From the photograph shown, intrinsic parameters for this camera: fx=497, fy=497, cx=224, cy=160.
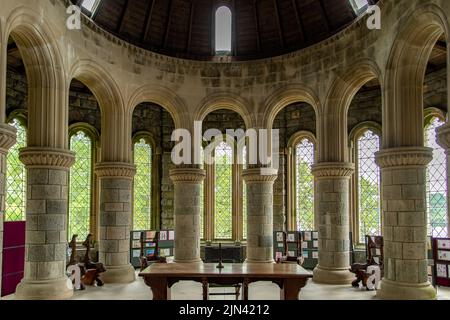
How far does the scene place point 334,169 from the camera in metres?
12.6

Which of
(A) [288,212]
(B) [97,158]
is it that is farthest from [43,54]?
(A) [288,212]

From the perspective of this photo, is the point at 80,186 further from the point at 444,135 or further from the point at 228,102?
the point at 444,135

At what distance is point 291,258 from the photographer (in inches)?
539

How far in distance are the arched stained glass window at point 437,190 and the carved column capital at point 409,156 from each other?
195 inches

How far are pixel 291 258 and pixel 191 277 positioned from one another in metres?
5.36

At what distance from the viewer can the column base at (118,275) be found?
491 inches

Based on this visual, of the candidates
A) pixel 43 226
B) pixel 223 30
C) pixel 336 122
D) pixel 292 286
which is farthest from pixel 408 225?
pixel 223 30

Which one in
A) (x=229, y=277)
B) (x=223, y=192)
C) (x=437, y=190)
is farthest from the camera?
(x=223, y=192)

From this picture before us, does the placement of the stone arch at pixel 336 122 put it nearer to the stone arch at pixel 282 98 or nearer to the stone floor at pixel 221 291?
the stone arch at pixel 282 98

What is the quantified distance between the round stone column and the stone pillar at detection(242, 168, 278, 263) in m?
3.45

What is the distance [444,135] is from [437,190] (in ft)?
24.1

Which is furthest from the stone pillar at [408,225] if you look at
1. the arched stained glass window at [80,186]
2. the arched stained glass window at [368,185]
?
the arched stained glass window at [80,186]

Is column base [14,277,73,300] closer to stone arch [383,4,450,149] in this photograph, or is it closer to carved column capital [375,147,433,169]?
carved column capital [375,147,433,169]

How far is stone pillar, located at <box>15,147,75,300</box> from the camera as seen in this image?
985 cm
